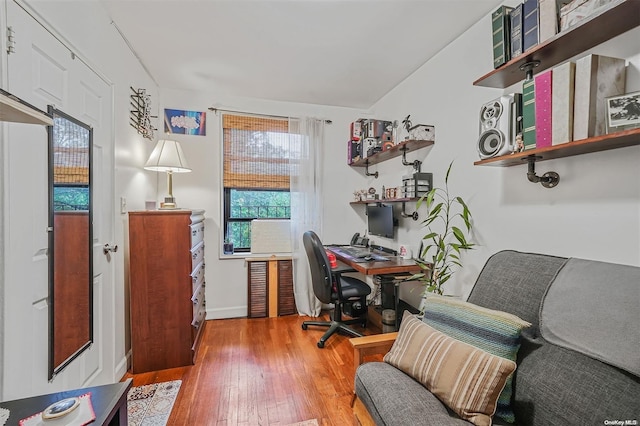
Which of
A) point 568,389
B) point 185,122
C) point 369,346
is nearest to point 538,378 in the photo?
point 568,389

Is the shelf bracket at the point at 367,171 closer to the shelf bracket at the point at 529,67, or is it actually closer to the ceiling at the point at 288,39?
the ceiling at the point at 288,39

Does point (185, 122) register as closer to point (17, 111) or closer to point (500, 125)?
point (17, 111)

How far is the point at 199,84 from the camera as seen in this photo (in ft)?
9.02

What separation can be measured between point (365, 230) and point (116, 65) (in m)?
2.85

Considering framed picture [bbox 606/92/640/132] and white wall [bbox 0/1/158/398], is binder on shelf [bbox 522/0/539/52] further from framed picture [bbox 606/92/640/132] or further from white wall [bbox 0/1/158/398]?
white wall [bbox 0/1/158/398]

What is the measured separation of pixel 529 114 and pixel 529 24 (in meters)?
0.44

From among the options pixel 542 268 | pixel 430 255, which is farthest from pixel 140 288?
pixel 542 268

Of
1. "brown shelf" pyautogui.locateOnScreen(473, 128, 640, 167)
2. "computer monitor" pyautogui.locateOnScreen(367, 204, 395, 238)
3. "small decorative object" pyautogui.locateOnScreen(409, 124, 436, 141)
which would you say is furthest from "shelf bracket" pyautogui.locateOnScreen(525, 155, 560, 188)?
"computer monitor" pyautogui.locateOnScreen(367, 204, 395, 238)

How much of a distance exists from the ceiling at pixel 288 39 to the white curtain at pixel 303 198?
0.49 metres

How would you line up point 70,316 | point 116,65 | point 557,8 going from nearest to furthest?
1. point 557,8
2. point 70,316
3. point 116,65

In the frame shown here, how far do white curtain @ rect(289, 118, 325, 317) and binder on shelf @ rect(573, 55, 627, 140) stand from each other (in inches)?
91.6

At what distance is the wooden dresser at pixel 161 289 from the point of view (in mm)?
2014

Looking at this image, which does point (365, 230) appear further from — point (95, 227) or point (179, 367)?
point (95, 227)

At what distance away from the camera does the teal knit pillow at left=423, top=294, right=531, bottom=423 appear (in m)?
1.02
